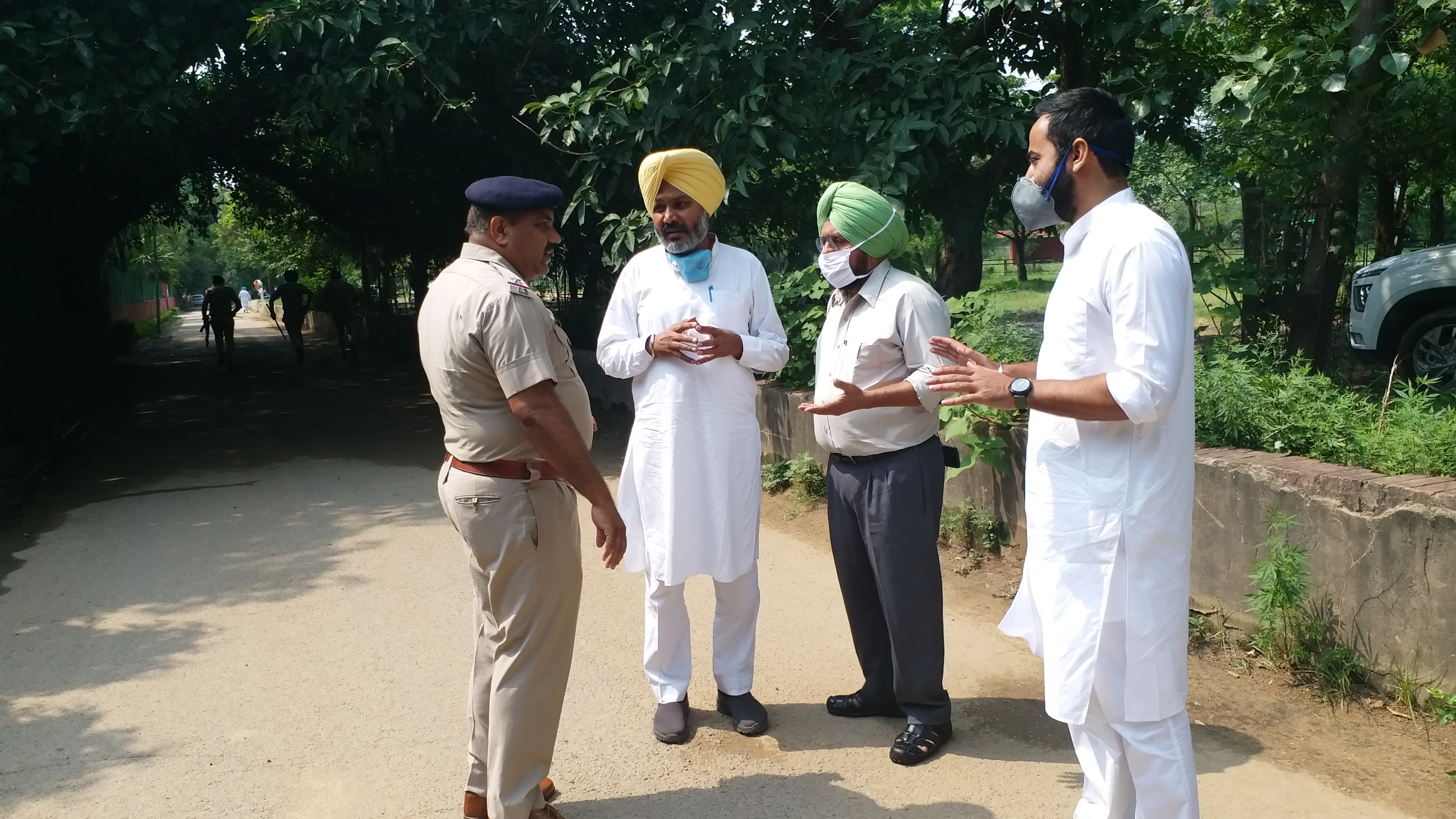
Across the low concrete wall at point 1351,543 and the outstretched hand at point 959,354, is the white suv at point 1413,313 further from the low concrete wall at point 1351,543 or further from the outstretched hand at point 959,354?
the outstretched hand at point 959,354

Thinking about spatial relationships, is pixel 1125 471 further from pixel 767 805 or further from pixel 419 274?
pixel 419 274

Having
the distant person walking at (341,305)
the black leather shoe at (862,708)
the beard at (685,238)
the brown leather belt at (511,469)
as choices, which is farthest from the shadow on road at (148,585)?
the distant person walking at (341,305)

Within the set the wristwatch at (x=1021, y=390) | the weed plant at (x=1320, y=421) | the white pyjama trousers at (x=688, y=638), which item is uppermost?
the wristwatch at (x=1021, y=390)

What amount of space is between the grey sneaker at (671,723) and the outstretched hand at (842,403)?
118 centimetres

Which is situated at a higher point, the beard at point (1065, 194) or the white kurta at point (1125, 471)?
the beard at point (1065, 194)

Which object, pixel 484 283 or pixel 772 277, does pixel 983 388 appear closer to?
pixel 484 283

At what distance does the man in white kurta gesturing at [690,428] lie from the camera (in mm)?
3852

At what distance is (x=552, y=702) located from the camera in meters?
3.12

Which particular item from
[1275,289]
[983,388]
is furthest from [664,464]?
[1275,289]

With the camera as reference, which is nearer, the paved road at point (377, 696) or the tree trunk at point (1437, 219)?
the paved road at point (377, 696)

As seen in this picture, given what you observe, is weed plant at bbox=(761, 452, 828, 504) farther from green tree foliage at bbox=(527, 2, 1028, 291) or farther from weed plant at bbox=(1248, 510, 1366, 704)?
weed plant at bbox=(1248, 510, 1366, 704)

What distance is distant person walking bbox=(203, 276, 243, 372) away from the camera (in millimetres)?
19000

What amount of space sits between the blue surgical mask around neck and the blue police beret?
0.86 metres

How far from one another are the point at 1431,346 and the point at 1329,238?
170cm
